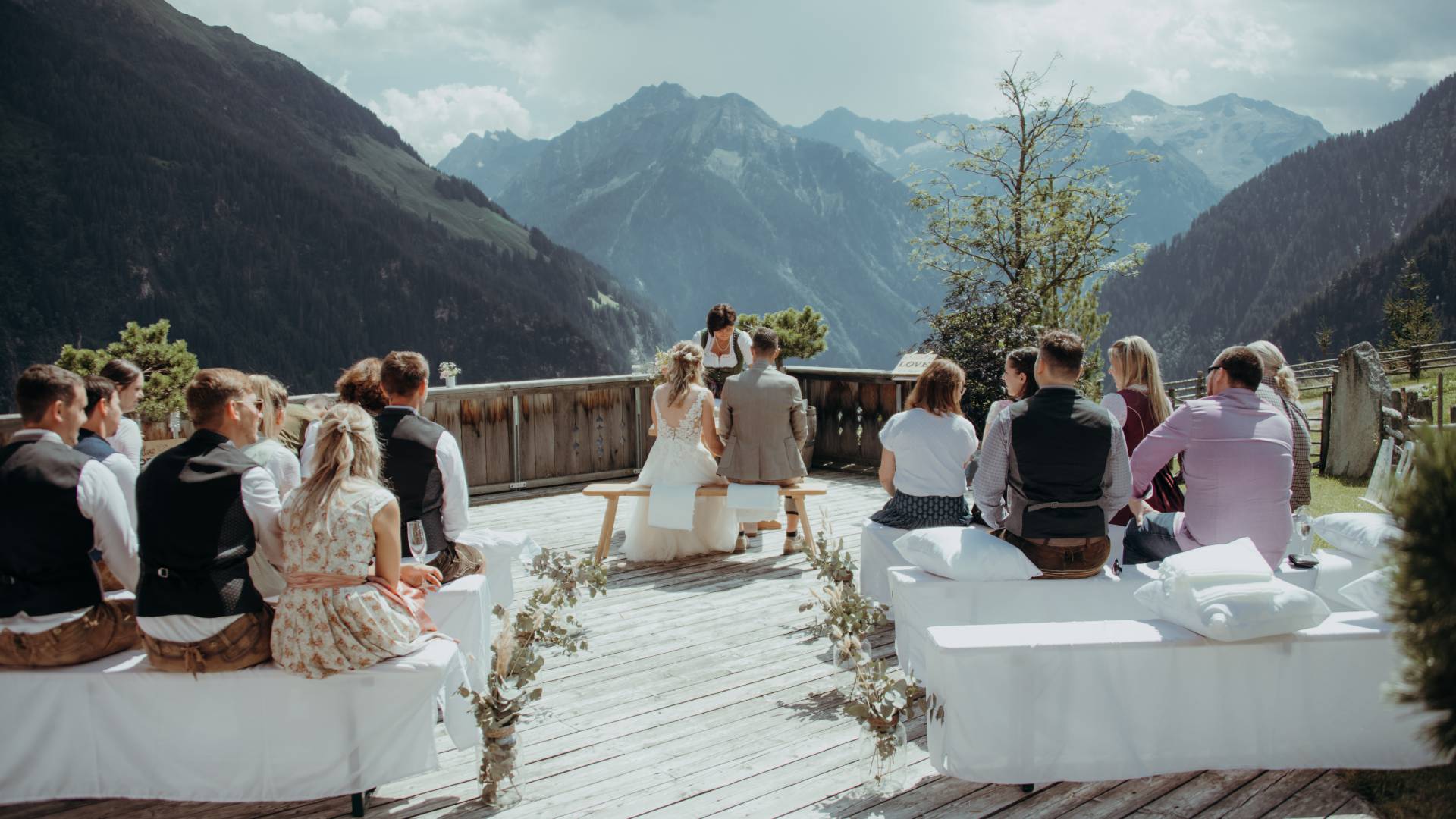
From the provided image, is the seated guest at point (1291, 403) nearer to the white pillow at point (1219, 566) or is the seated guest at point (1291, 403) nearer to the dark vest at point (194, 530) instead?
the white pillow at point (1219, 566)

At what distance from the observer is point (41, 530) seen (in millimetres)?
3066

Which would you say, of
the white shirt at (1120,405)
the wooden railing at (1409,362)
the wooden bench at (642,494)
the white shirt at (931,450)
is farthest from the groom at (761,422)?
the wooden railing at (1409,362)

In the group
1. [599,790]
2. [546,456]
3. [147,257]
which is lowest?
[599,790]

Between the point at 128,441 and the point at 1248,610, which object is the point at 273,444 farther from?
the point at 1248,610

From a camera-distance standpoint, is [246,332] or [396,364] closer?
[396,364]

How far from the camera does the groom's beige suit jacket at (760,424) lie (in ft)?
20.7

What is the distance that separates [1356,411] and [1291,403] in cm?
651

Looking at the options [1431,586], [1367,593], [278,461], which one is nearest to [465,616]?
[278,461]

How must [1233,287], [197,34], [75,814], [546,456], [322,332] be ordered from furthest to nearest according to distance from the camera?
[1233,287]
[197,34]
[322,332]
[546,456]
[75,814]

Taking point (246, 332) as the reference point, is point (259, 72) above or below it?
above

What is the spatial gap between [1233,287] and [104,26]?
420 feet

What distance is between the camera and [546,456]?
9.09 m

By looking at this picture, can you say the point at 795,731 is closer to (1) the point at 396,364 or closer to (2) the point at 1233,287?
(1) the point at 396,364

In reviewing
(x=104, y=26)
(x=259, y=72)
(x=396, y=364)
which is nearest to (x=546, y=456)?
(x=396, y=364)
